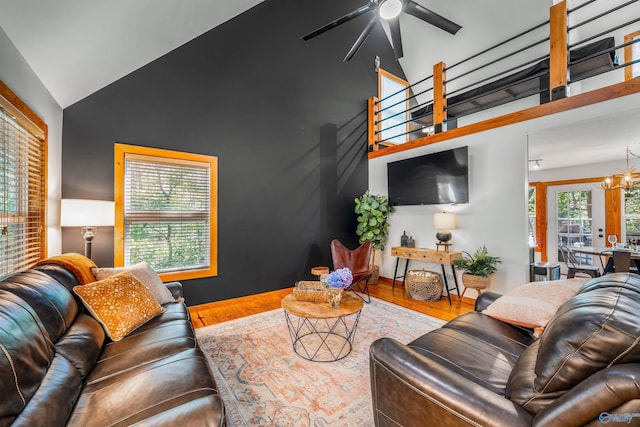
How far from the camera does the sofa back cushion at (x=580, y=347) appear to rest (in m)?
0.84

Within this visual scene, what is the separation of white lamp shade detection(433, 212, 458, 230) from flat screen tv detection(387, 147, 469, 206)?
9.1 inches

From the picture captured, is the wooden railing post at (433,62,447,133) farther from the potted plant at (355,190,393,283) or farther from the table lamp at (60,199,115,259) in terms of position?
the table lamp at (60,199,115,259)

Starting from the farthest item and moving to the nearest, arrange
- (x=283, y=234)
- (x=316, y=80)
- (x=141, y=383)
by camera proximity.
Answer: (x=316, y=80) → (x=283, y=234) → (x=141, y=383)

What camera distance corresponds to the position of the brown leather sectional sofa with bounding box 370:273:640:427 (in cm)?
77

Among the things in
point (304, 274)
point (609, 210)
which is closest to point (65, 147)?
point (304, 274)

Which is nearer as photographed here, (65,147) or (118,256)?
(65,147)

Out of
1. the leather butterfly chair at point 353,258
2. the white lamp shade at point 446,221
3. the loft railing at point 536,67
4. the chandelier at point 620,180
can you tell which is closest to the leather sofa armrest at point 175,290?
the leather butterfly chair at point 353,258

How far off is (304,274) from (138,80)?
336 cm

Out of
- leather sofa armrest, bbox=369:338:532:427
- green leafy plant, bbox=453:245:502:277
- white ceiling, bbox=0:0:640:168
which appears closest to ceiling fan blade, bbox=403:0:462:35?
white ceiling, bbox=0:0:640:168

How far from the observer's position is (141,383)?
1248 mm

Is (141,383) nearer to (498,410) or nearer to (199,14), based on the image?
(498,410)

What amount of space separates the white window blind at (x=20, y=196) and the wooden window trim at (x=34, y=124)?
2 centimetres

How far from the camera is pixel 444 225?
389cm

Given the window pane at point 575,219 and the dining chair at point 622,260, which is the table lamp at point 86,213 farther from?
the window pane at point 575,219
